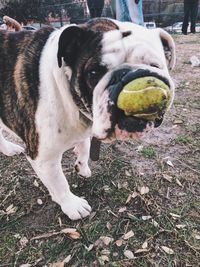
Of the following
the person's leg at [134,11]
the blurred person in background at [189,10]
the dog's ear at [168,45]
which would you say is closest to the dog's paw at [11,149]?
the dog's ear at [168,45]

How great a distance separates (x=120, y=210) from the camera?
2227 mm

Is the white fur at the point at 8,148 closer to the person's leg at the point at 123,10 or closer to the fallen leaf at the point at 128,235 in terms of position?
the fallen leaf at the point at 128,235

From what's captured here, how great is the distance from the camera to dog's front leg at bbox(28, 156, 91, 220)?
197cm

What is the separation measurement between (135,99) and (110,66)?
24 centimetres

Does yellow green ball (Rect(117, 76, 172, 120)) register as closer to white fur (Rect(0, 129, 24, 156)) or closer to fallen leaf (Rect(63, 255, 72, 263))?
fallen leaf (Rect(63, 255, 72, 263))

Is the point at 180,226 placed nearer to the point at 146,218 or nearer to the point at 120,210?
the point at 146,218

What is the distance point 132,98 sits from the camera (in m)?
1.31

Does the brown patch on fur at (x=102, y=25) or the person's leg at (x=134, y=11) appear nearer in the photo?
the brown patch on fur at (x=102, y=25)

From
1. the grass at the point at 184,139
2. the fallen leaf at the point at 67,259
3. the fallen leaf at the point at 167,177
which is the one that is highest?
the fallen leaf at the point at 67,259

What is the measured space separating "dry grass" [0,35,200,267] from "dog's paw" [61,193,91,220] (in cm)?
4

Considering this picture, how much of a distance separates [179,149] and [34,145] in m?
1.41

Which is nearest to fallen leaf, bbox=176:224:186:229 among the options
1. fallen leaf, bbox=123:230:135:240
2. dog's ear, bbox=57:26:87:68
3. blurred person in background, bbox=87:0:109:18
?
fallen leaf, bbox=123:230:135:240

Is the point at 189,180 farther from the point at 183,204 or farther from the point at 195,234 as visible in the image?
the point at 195,234

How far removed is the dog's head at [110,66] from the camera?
1.40 meters
